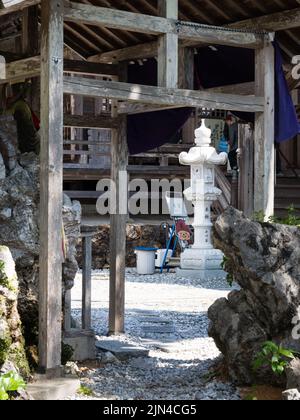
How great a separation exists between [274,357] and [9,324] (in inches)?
91.2

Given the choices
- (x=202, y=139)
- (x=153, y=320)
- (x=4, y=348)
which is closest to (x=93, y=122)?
(x=153, y=320)

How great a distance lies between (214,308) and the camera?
8.09m

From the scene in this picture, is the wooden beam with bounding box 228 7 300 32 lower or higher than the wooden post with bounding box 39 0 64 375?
higher

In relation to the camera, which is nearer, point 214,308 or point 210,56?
point 214,308

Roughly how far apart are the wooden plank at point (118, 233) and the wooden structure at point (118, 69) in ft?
0.04

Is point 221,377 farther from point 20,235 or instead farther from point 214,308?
point 20,235

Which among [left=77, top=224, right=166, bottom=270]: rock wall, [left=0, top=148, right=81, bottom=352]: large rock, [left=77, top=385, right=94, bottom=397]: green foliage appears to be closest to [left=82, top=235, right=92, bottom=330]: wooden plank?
[left=0, top=148, right=81, bottom=352]: large rock

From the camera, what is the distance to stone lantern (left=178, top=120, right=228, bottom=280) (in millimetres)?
16531

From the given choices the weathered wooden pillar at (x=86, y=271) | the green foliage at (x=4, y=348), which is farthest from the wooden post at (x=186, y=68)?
the green foliage at (x=4, y=348)

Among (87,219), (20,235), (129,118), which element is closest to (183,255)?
(87,219)

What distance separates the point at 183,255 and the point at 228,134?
170 inches

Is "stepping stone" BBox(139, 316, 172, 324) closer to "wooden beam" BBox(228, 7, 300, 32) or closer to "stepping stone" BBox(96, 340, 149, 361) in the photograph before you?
"stepping stone" BBox(96, 340, 149, 361)

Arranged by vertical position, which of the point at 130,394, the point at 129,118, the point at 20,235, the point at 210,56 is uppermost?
the point at 210,56

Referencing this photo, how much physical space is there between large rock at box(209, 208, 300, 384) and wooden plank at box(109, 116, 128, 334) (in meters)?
2.83
